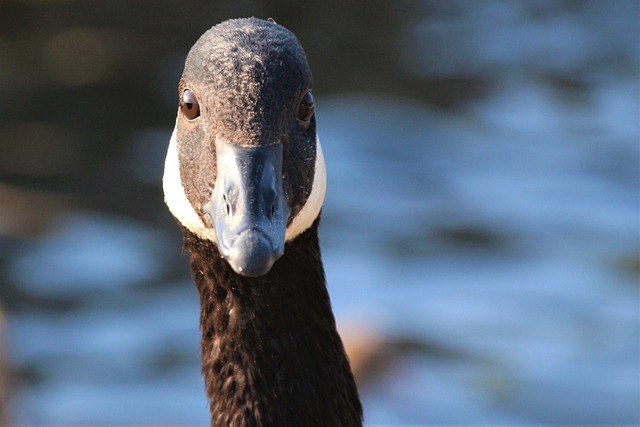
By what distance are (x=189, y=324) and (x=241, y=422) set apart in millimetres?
5338

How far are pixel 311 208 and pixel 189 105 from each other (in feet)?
1.96

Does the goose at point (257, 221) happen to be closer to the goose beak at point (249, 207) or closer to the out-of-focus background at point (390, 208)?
the goose beak at point (249, 207)

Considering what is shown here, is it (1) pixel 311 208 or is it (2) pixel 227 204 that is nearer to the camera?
(2) pixel 227 204

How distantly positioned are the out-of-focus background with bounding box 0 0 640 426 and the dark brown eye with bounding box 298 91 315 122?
398 cm

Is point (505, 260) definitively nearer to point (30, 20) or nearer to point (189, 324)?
point (189, 324)

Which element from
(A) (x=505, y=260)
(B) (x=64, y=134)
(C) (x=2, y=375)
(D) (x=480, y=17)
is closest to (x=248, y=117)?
(C) (x=2, y=375)

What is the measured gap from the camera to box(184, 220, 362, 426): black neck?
4660 millimetres

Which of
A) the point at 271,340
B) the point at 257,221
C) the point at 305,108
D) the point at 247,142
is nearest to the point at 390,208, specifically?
the point at 271,340

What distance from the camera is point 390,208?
11.3 m

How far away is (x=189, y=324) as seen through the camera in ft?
33.0

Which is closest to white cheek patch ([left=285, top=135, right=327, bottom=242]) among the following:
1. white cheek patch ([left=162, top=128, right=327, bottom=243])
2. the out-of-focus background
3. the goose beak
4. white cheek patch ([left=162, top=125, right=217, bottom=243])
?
white cheek patch ([left=162, top=128, right=327, bottom=243])

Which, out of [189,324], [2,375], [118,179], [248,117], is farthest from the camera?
[118,179]

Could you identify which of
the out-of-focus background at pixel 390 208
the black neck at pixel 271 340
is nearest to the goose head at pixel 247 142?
the black neck at pixel 271 340

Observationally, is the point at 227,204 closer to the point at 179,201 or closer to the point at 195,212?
the point at 195,212
